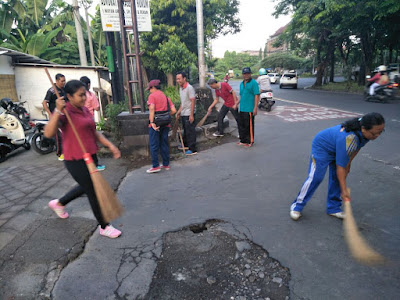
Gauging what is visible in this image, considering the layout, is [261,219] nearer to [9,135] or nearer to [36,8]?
[9,135]

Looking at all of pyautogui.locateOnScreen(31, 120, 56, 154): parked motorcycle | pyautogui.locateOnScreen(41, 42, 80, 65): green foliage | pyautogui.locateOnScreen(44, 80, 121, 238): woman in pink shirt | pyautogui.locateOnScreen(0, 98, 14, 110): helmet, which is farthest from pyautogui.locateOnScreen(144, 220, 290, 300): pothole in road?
pyautogui.locateOnScreen(41, 42, 80, 65): green foliage

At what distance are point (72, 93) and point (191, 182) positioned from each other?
2430 millimetres

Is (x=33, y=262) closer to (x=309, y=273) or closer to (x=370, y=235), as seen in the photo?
(x=309, y=273)

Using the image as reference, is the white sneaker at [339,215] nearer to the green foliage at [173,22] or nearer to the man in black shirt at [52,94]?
the man in black shirt at [52,94]

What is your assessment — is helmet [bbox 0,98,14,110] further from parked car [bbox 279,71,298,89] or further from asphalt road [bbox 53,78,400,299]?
parked car [bbox 279,71,298,89]

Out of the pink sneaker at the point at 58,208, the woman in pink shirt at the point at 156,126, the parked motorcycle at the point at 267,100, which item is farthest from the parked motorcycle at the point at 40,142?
the parked motorcycle at the point at 267,100

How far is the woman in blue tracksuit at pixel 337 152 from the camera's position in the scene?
8.68 ft

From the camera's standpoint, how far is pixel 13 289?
2.36 metres

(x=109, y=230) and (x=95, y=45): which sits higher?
(x=95, y=45)

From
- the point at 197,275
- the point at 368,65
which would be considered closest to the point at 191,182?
the point at 197,275

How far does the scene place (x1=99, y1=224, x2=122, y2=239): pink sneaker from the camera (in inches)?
121

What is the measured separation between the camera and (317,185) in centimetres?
316

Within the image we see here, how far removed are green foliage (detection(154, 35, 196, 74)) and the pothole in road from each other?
458 inches

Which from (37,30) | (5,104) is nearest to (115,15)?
(5,104)
